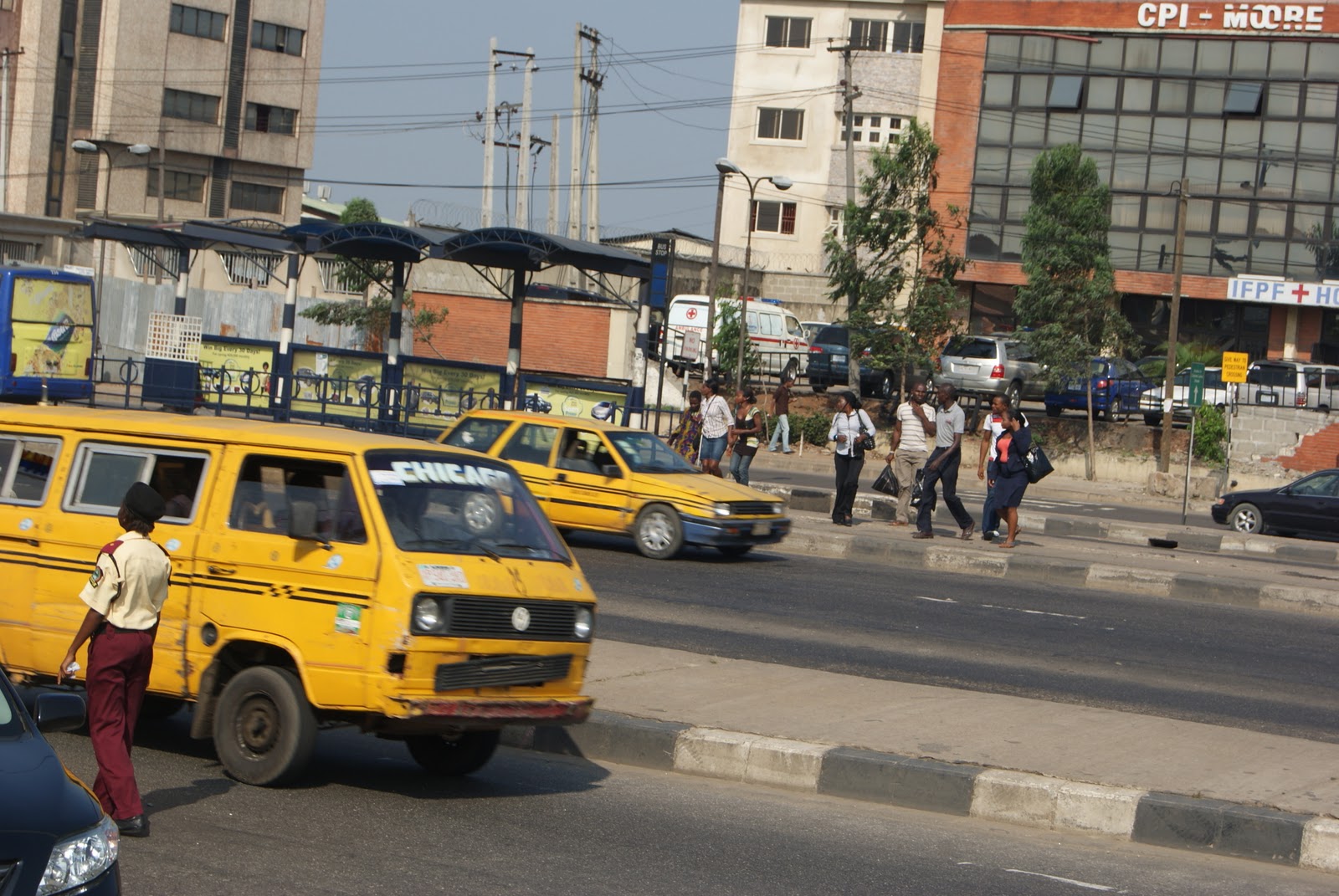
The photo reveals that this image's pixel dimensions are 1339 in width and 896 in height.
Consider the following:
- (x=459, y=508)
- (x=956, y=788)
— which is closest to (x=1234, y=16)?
(x=956, y=788)

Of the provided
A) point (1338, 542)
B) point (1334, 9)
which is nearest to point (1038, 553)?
point (1338, 542)

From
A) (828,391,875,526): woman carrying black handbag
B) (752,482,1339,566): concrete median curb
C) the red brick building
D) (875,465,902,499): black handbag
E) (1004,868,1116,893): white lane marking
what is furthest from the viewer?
the red brick building

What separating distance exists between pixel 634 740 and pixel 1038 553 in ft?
37.3

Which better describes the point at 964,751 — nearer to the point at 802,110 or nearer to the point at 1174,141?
the point at 1174,141

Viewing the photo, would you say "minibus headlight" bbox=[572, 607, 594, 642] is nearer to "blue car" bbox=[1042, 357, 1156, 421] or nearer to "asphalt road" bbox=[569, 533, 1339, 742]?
"asphalt road" bbox=[569, 533, 1339, 742]

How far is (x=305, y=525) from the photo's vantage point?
7238 millimetres

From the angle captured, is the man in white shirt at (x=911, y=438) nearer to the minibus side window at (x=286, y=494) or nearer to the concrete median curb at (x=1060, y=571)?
the concrete median curb at (x=1060, y=571)

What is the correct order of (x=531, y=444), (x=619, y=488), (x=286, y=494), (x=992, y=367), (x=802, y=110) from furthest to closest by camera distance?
(x=802, y=110) → (x=992, y=367) → (x=531, y=444) → (x=619, y=488) → (x=286, y=494)

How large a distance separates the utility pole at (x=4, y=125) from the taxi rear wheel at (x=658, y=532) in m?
50.6

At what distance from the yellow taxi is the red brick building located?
106 feet

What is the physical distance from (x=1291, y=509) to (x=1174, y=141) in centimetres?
2425

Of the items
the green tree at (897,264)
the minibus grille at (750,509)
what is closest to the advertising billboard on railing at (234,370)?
the minibus grille at (750,509)

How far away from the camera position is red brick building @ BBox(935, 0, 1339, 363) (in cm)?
4653

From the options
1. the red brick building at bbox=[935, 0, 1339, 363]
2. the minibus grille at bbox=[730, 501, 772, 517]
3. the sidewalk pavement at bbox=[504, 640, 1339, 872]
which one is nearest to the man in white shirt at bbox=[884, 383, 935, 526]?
the minibus grille at bbox=[730, 501, 772, 517]
